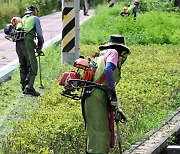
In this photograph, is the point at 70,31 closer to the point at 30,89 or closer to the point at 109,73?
the point at 30,89

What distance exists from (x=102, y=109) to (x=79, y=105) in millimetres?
2591

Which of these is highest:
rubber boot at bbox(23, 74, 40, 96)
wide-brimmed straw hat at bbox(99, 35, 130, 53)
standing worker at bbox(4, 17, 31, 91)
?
wide-brimmed straw hat at bbox(99, 35, 130, 53)

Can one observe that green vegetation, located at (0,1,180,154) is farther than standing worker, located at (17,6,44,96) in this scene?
No

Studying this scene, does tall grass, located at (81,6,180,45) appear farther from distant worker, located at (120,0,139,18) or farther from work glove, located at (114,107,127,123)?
work glove, located at (114,107,127,123)

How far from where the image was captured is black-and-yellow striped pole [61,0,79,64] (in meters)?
14.7

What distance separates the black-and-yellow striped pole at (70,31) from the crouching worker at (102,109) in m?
7.73

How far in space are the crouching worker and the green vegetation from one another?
20.8 inches

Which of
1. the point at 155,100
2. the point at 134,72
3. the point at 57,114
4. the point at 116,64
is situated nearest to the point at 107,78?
the point at 116,64

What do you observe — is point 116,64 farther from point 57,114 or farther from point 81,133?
point 57,114

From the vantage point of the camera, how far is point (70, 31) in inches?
584

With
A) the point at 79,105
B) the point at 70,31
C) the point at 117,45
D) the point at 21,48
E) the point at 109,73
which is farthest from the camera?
the point at 70,31

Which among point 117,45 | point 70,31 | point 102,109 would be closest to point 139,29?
point 70,31

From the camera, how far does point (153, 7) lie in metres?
27.7

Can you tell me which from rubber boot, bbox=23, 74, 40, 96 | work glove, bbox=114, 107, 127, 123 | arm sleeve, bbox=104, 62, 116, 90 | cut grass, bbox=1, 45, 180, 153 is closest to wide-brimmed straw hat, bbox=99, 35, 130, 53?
arm sleeve, bbox=104, 62, 116, 90
